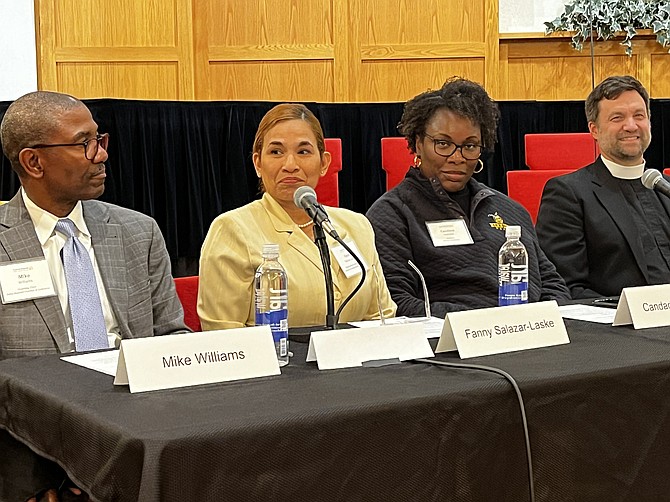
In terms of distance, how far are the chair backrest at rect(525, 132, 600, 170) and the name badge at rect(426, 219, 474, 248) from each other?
1887 mm

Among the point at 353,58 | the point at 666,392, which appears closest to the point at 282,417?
the point at 666,392

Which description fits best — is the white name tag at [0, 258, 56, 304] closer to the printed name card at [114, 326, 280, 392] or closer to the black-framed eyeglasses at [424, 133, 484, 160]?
the printed name card at [114, 326, 280, 392]

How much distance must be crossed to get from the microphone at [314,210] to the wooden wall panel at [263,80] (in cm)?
516

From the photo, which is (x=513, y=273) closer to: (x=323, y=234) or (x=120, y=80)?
(x=323, y=234)

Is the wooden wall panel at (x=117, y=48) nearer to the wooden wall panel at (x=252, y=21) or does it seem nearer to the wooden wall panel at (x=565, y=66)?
the wooden wall panel at (x=252, y=21)

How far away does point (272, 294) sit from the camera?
1.82 m

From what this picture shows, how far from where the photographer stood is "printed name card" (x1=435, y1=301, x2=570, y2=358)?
170 cm

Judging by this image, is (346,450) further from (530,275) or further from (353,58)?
(353,58)

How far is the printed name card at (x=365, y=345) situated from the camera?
5.29ft

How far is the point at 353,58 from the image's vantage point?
7047 mm

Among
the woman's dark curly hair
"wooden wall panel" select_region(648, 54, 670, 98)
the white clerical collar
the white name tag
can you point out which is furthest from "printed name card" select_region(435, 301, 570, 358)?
"wooden wall panel" select_region(648, 54, 670, 98)

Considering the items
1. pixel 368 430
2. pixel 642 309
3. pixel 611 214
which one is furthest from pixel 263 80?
pixel 368 430

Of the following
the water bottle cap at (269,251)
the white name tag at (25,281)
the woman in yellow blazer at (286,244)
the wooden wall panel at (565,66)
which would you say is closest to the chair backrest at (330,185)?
the woman in yellow blazer at (286,244)

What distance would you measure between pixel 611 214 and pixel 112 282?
1719 millimetres
